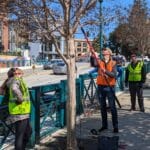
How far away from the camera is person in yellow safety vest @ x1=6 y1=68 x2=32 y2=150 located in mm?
7578

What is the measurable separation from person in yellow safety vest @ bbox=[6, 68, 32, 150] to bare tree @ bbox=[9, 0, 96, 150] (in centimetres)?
116

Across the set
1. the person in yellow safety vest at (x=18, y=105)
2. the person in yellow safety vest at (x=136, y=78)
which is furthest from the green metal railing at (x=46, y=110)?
the person in yellow safety vest at (x=136, y=78)

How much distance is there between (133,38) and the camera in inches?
1459

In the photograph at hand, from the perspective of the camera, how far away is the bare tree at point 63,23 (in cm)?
853

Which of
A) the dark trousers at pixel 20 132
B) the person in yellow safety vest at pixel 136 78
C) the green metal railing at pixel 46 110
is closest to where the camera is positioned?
the dark trousers at pixel 20 132

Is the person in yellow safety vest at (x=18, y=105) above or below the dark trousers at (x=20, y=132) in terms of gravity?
above

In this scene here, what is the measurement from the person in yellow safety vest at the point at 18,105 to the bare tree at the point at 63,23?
45.7 inches

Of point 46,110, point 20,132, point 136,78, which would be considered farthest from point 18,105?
point 136,78

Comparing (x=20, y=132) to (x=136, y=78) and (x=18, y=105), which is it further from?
(x=136, y=78)

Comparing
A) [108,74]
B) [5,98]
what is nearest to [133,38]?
[108,74]

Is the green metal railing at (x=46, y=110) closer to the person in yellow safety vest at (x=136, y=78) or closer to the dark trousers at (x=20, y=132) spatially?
the dark trousers at (x=20, y=132)

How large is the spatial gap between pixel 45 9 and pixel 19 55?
8029 cm


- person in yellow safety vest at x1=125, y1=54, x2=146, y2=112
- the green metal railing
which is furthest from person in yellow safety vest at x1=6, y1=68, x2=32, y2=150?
person in yellow safety vest at x1=125, y1=54, x2=146, y2=112

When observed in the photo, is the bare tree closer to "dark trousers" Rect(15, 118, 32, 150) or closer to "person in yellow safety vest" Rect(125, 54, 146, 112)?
"dark trousers" Rect(15, 118, 32, 150)
